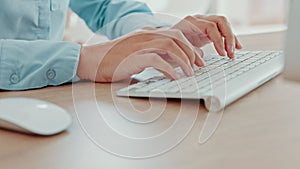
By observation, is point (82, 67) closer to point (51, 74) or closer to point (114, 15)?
point (51, 74)

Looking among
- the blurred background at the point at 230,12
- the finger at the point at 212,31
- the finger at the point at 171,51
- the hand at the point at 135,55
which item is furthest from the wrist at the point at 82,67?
the blurred background at the point at 230,12

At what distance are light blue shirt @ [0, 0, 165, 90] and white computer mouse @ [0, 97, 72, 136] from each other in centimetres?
22

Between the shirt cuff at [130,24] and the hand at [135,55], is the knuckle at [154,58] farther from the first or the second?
the shirt cuff at [130,24]

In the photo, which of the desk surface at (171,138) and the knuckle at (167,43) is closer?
the desk surface at (171,138)

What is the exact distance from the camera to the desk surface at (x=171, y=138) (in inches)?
17.7

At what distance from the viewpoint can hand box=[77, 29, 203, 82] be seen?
2.47ft

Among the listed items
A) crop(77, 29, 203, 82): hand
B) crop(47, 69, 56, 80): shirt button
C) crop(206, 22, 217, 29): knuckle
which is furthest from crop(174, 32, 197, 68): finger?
crop(47, 69, 56, 80): shirt button

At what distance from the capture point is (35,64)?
0.79m

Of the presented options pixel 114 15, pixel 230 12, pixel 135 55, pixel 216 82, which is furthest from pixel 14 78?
pixel 230 12

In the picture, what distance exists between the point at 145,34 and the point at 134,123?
28 centimetres

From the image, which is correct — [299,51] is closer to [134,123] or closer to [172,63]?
[134,123]

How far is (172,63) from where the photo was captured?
766 millimetres

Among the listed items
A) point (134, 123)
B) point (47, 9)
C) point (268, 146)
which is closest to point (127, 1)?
point (47, 9)

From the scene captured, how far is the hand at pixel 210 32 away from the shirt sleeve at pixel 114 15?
133 millimetres
